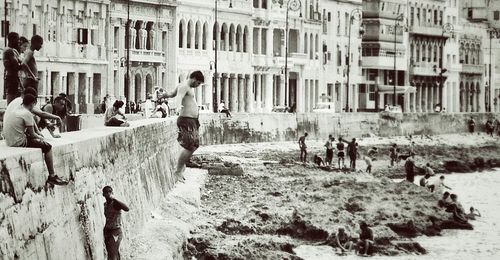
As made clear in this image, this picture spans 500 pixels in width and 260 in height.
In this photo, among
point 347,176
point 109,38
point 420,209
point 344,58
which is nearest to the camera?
point 420,209

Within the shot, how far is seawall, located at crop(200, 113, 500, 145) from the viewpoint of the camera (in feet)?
221

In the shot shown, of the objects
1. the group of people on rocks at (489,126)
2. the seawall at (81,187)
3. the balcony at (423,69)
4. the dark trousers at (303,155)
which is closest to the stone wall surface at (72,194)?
the seawall at (81,187)

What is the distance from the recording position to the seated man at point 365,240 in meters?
35.7

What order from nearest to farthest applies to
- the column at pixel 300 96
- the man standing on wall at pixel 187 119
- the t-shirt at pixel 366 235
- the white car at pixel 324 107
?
the man standing on wall at pixel 187 119, the t-shirt at pixel 366 235, the white car at pixel 324 107, the column at pixel 300 96

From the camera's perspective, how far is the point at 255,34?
91.5m

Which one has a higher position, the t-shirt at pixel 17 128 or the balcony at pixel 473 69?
the balcony at pixel 473 69

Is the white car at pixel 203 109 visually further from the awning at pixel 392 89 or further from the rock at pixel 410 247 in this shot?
the rock at pixel 410 247

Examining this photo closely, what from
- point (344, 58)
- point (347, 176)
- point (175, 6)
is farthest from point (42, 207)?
point (344, 58)

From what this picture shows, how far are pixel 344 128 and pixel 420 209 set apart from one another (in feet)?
137

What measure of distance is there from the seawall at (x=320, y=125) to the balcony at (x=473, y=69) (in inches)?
735

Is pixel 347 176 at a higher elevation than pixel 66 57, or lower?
lower

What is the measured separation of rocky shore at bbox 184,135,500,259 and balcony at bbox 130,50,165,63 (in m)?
11.2

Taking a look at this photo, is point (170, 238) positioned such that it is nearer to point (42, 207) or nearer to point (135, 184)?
point (135, 184)

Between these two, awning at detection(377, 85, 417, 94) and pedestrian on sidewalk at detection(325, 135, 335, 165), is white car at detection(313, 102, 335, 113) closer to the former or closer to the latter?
awning at detection(377, 85, 417, 94)
